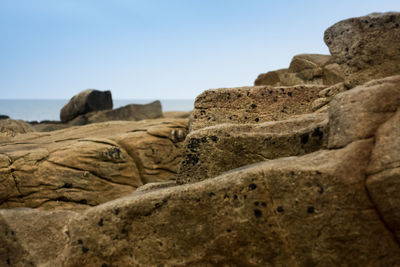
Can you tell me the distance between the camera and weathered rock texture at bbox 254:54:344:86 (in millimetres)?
9281

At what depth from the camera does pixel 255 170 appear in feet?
8.32

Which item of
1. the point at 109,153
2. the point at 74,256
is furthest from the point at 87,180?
the point at 74,256

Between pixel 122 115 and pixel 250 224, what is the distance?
13851 mm

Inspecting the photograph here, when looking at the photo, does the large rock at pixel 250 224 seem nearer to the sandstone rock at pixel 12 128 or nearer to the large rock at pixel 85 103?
the sandstone rock at pixel 12 128

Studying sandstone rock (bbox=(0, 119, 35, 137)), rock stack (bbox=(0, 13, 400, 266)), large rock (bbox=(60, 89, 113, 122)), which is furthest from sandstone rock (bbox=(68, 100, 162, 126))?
rock stack (bbox=(0, 13, 400, 266))

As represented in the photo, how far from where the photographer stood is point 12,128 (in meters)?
12.4

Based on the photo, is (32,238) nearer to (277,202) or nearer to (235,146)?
(235,146)

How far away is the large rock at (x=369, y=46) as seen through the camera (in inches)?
137

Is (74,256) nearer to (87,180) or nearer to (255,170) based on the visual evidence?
(255,170)

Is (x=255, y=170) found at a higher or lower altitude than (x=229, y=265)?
higher

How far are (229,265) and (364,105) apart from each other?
1396 millimetres

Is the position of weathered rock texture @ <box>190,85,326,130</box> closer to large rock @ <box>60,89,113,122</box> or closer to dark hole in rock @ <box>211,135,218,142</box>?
dark hole in rock @ <box>211,135,218,142</box>

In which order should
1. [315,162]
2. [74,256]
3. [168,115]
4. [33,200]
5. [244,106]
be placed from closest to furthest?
Result: [315,162], [74,256], [244,106], [33,200], [168,115]

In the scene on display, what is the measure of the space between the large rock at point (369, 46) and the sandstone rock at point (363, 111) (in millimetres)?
1019
